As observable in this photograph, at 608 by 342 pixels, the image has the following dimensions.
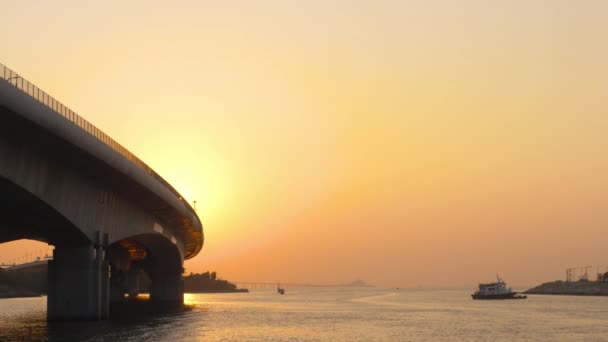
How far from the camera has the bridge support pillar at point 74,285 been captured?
206ft

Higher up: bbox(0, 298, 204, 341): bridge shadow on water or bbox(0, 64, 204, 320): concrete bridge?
bbox(0, 64, 204, 320): concrete bridge

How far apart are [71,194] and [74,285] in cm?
921

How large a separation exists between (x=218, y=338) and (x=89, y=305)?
10630 millimetres

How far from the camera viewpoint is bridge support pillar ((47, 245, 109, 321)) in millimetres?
62750

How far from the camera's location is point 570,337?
72.5 metres

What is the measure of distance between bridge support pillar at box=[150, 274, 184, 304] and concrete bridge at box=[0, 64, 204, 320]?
42239 millimetres

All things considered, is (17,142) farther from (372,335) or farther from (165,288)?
(165,288)

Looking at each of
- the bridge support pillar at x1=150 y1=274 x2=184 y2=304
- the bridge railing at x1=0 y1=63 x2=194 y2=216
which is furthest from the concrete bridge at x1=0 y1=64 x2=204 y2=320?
the bridge support pillar at x1=150 y1=274 x2=184 y2=304

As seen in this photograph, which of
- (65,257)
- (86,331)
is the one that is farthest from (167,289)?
(86,331)

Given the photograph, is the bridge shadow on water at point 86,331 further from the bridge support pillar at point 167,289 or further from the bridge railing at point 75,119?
the bridge support pillar at point 167,289

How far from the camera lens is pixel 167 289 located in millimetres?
132250

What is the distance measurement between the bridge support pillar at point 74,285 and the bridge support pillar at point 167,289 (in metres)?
67.9

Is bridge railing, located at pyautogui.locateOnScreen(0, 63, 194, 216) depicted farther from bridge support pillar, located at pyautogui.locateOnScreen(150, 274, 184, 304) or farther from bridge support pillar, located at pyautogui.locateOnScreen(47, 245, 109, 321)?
bridge support pillar, located at pyautogui.locateOnScreen(150, 274, 184, 304)

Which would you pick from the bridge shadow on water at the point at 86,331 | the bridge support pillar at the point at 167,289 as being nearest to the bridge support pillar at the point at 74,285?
the bridge shadow on water at the point at 86,331
